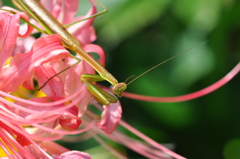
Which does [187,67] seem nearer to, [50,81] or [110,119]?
[110,119]

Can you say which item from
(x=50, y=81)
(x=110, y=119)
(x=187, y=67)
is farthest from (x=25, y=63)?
(x=187, y=67)

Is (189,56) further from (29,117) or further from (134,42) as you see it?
(29,117)

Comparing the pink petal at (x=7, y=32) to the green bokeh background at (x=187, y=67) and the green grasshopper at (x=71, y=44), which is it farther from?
the green bokeh background at (x=187, y=67)

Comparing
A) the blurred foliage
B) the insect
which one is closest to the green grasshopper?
the insect

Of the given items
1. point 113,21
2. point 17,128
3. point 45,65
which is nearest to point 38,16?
point 45,65

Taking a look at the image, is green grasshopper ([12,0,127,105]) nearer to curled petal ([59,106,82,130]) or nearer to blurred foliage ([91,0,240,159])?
curled petal ([59,106,82,130])
